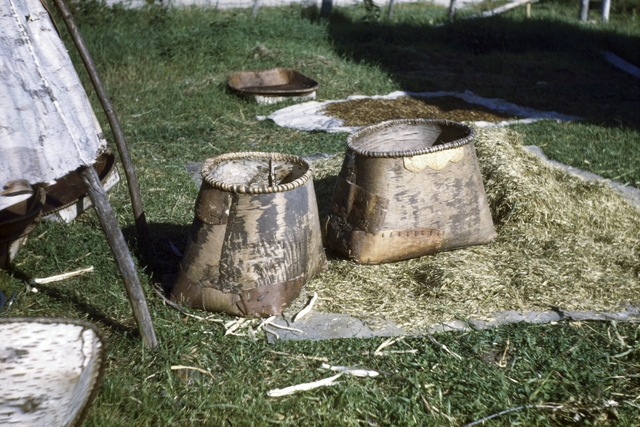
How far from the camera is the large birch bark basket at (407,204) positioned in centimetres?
353

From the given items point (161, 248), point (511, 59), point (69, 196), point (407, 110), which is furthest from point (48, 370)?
point (511, 59)

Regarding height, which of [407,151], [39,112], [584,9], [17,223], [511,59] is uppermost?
[39,112]

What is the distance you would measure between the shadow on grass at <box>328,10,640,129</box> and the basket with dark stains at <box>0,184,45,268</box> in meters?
5.66

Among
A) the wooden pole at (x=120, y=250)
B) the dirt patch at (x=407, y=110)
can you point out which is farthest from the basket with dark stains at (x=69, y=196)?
the dirt patch at (x=407, y=110)

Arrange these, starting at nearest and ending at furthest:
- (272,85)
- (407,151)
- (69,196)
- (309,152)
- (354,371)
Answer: (354,371), (407,151), (69,196), (309,152), (272,85)

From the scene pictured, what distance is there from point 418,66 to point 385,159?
6.45m

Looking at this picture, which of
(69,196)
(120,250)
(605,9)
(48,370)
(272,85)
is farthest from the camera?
(605,9)

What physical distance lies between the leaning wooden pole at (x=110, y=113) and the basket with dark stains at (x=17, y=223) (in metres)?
0.57

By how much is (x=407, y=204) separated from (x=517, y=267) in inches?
29.4

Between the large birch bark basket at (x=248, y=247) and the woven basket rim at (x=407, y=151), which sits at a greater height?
the woven basket rim at (x=407, y=151)

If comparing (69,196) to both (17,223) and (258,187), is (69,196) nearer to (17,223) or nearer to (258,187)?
(17,223)

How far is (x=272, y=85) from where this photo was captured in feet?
27.3

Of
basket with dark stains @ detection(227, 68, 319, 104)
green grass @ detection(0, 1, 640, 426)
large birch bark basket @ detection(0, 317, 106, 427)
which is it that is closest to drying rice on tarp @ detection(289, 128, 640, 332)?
green grass @ detection(0, 1, 640, 426)

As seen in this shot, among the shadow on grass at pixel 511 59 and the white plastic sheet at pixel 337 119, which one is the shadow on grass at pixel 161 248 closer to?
the white plastic sheet at pixel 337 119
